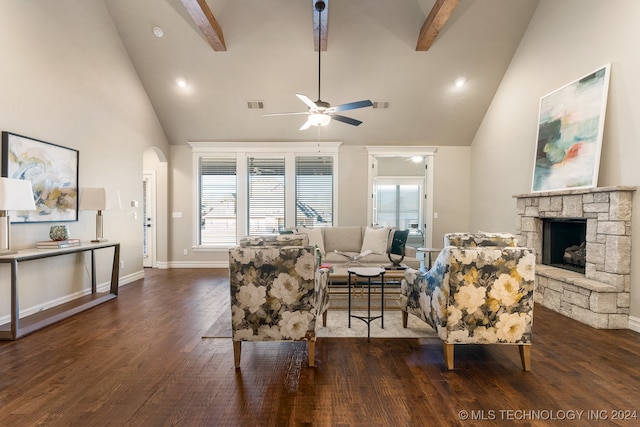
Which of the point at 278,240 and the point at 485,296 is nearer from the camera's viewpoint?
the point at 485,296

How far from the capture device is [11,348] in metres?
2.69

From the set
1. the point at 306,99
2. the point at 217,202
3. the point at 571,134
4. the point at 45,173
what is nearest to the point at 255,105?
the point at 217,202


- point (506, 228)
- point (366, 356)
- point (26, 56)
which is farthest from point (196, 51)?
point (506, 228)

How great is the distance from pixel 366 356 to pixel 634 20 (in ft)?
14.1

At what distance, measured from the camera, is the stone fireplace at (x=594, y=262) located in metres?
3.17

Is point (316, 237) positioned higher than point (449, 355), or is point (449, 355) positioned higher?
→ point (316, 237)

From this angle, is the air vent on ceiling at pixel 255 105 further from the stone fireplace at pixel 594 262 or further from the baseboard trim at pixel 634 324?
the baseboard trim at pixel 634 324

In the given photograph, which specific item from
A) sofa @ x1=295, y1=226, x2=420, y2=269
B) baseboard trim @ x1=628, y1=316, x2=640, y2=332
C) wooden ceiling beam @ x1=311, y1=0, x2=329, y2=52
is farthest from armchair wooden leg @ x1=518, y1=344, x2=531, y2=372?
wooden ceiling beam @ x1=311, y1=0, x2=329, y2=52

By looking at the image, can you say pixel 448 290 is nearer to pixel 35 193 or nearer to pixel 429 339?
pixel 429 339

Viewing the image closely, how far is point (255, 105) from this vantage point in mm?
5789

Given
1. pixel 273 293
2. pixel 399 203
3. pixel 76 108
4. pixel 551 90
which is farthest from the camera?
pixel 399 203

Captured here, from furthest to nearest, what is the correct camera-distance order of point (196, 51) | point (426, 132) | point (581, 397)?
1. point (426, 132)
2. point (196, 51)
3. point (581, 397)

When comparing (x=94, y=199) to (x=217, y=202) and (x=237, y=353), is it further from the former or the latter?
(x=237, y=353)

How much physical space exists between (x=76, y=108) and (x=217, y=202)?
3.00 meters
